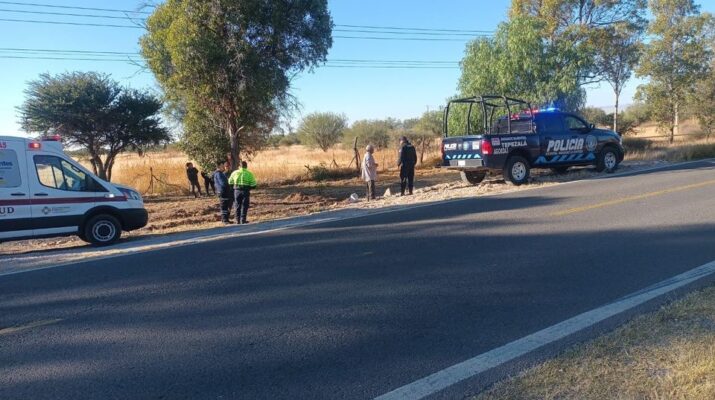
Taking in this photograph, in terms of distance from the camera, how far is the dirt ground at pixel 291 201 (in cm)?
1292

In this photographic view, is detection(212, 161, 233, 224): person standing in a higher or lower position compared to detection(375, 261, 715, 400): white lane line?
higher

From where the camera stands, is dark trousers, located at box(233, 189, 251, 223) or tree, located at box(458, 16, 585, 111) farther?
tree, located at box(458, 16, 585, 111)

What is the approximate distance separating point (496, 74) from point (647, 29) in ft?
43.3

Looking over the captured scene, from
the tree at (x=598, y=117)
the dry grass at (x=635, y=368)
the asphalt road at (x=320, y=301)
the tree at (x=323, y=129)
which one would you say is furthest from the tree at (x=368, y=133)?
the dry grass at (x=635, y=368)

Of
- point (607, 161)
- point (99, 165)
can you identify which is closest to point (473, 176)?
point (607, 161)

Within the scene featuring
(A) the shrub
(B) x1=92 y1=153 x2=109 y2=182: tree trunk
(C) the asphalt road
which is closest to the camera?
(C) the asphalt road

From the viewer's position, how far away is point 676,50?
31.6 m

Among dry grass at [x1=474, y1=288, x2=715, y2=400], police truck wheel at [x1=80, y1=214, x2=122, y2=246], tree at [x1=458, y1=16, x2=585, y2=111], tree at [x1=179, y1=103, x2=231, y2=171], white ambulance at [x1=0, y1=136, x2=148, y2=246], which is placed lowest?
dry grass at [x1=474, y1=288, x2=715, y2=400]

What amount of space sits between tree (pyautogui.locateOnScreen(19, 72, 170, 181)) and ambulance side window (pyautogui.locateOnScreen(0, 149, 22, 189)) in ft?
41.1

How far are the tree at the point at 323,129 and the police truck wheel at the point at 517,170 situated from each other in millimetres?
40524

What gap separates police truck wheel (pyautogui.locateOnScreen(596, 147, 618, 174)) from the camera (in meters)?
17.6

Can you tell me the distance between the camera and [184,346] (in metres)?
4.62

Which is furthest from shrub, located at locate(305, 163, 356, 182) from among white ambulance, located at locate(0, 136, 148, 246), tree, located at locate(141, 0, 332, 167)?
white ambulance, located at locate(0, 136, 148, 246)

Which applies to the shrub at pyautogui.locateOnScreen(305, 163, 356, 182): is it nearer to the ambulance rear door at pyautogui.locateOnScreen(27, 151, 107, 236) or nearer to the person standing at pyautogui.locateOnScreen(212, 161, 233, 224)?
the person standing at pyautogui.locateOnScreen(212, 161, 233, 224)
